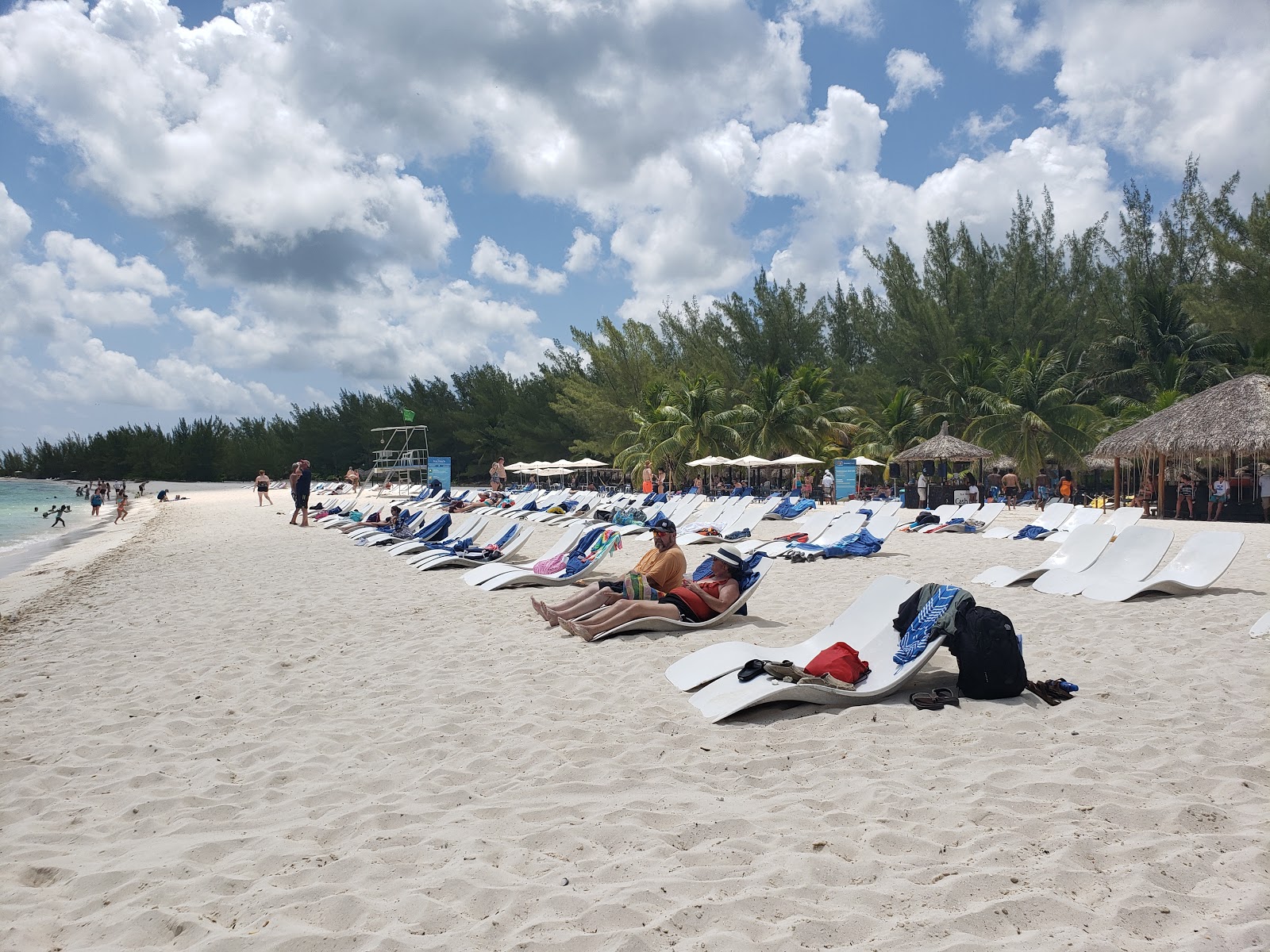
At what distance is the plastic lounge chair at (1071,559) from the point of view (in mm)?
7422

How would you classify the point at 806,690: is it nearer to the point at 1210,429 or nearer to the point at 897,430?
the point at 1210,429

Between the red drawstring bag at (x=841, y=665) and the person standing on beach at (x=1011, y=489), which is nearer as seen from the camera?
the red drawstring bag at (x=841, y=665)

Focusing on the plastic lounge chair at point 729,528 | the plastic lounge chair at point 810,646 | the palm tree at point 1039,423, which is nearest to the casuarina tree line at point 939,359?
the palm tree at point 1039,423

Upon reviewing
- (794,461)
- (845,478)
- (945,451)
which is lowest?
(845,478)

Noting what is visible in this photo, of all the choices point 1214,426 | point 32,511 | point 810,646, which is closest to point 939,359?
point 1214,426

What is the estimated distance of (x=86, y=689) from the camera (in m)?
4.64

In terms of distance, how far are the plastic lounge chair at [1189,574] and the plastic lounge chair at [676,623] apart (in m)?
2.80

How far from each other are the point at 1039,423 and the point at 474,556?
19.2m

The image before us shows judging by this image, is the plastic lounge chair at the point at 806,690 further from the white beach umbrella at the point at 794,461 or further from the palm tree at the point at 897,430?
the palm tree at the point at 897,430

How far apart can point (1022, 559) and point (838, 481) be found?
44.4 ft

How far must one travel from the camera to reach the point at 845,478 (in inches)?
918

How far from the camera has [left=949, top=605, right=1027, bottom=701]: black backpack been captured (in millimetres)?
3869

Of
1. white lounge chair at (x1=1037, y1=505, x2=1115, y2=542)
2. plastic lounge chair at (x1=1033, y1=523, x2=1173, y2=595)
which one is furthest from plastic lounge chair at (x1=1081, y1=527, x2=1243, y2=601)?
white lounge chair at (x1=1037, y1=505, x2=1115, y2=542)

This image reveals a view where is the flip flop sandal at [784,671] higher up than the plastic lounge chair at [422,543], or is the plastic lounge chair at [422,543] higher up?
the plastic lounge chair at [422,543]
